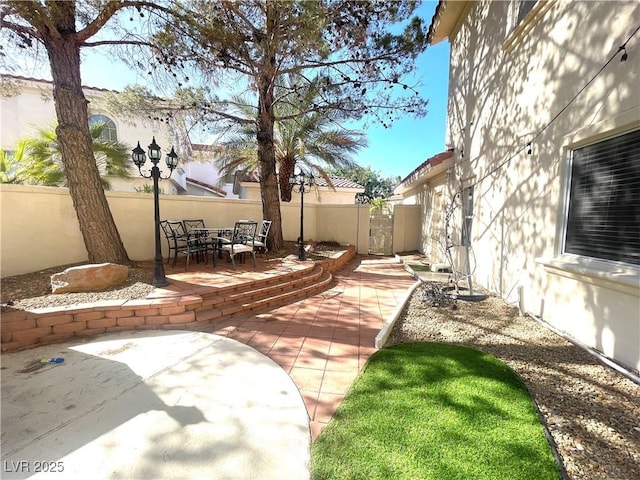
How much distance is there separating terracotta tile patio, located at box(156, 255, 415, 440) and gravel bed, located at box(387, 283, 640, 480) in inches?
24.5

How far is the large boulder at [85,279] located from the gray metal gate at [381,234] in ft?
30.4

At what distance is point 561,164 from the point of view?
375 centimetres

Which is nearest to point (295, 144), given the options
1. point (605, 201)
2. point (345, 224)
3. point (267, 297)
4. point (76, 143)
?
point (345, 224)

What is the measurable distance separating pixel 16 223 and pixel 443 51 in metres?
12.3

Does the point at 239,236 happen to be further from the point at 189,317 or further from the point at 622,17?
the point at 622,17

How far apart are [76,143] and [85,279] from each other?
2636 millimetres

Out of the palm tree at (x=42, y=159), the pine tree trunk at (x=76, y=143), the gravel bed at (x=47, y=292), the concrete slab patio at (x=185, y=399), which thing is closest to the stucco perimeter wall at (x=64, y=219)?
the gravel bed at (x=47, y=292)

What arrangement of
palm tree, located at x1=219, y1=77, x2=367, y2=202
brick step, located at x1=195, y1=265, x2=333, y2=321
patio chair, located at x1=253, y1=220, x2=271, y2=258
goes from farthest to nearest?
palm tree, located at x1=219, y1=77, x2=367, y2=202
patio chair, located at x1=253, y1=220, x2=271, y2=258
brick step, located at x1=195, y1=265, x2=333, y2=321

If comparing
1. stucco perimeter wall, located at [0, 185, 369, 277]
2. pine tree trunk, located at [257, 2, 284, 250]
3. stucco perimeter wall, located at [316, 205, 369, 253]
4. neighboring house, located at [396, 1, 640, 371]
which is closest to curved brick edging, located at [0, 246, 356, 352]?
stucco perimeter wall, located at [0, 185, 369, 277]

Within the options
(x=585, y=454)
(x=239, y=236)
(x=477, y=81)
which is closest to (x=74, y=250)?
(x=239, y=236)

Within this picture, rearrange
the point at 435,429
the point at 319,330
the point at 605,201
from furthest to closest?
the point at 319,330 < the point at 605,201 < the point at 435,429

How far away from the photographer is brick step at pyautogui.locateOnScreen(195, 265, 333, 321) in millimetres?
4406

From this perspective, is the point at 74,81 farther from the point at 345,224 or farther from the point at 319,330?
the point at 345,224

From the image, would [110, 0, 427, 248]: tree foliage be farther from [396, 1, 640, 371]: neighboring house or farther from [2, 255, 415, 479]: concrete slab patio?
[2, 255, 415, 479]: concrete slab patio
